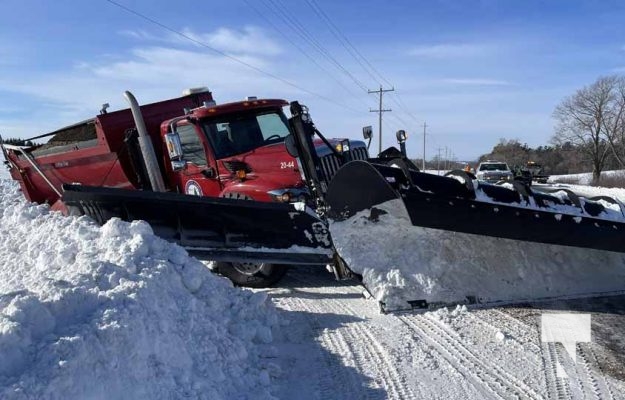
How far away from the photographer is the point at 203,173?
6992mm

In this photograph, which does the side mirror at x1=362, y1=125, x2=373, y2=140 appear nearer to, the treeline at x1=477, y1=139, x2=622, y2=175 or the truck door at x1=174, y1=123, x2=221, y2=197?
the truck door at x1=174, y1=123, x2=221, y2=197

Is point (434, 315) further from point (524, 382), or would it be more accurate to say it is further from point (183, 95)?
point (183, 95)

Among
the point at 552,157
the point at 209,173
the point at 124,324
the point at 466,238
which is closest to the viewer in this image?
the point at 124,324

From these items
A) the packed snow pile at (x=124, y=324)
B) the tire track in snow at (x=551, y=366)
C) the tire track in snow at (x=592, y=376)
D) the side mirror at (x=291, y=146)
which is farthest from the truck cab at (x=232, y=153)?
the tire track in snow at (x=592, y=376)

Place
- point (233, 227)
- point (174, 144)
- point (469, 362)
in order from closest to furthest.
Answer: point (469, 362)
point (233, 227)
point (174, 144)

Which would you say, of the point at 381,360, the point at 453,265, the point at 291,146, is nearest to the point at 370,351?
the point at 381,360

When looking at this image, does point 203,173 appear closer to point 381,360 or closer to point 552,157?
point 381,360

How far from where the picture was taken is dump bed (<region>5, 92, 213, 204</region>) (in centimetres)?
750

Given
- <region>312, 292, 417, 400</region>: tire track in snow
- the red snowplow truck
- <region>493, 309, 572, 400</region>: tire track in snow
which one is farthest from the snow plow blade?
<region>493, 309, 572, 400</region>: tire track in snow

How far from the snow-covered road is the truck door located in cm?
225

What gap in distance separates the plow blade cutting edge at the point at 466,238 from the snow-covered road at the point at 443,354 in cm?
26

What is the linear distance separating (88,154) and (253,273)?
3.35 meters

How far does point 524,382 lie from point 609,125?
204ft

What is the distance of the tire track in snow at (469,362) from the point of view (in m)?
3.57
